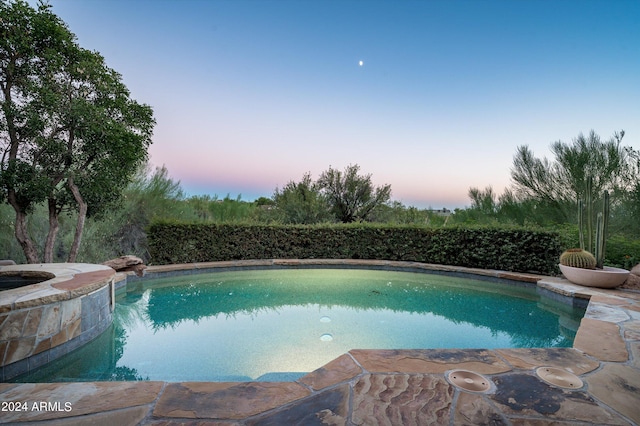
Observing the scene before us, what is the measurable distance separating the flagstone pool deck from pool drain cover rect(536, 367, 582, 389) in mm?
42

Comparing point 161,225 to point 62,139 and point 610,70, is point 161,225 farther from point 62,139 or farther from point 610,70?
point 610,70

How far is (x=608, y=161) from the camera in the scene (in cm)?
681

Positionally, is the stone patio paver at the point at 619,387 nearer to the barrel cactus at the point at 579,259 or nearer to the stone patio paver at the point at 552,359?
the stone patio paver at the point at 552,359

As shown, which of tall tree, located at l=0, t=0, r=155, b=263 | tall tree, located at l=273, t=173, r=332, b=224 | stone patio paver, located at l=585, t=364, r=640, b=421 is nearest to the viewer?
stone patio paver, located at l=585, t=364, r=640, b=421

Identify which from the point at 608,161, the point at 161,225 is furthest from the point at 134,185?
the point at 608,161

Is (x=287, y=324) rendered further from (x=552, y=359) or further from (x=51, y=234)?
(x=51, y=234)

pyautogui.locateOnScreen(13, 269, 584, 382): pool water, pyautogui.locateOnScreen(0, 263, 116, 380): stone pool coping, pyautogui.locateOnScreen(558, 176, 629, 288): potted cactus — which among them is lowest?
pyautogui.locateOnScreen(13, 269, 584, 382): pool water

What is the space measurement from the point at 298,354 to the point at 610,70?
9.19 m

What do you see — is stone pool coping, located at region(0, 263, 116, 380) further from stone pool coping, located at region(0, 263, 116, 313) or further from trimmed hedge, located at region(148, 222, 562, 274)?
trimmed hedge, located at region(148, 222, 562, 274)

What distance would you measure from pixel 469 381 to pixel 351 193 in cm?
1139

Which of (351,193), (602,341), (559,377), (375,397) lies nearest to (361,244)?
(351,193)

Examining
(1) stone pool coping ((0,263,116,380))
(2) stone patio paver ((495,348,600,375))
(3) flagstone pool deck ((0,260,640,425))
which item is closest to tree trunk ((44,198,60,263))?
(1) stone pool coping ((0,263,116,380))

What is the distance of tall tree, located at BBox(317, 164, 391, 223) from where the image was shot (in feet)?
42.3

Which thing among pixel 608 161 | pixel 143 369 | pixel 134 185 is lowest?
pixel 143 369
